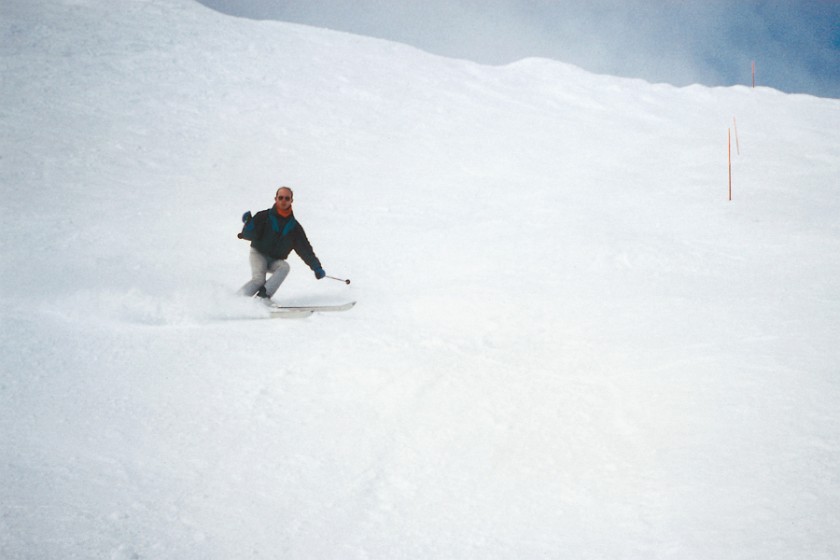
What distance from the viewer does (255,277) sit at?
672cm

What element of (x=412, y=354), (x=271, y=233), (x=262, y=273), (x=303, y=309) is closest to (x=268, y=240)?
(x=271, y=233)

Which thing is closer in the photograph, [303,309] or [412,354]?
[412,354]

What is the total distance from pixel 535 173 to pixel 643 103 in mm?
12787

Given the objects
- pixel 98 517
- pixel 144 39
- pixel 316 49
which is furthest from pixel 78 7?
pixel 98 517

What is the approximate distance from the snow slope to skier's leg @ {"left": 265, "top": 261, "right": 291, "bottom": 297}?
60 cm

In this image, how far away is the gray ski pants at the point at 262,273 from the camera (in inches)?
264

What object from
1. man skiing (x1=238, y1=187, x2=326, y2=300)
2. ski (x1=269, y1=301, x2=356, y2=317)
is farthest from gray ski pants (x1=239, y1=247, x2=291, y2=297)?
ski (x1=269, y1=301, x2=356, y2=317)

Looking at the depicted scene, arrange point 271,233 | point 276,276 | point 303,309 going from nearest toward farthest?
1. point 303,309
2. point 271,233
3. point 276,276

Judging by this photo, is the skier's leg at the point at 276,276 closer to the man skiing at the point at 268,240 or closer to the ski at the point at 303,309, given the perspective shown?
the man skiing at the point at 268,240

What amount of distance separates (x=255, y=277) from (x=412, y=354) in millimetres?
2709

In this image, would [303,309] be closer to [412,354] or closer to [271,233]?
[271,233]

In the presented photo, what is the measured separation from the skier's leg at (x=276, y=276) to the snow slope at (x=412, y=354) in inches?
23.8

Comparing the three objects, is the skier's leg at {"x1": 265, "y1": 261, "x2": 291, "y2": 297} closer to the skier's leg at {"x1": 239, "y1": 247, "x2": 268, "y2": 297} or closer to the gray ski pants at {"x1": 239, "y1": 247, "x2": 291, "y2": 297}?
the gray ski pants at {"x1": 239, "y1": 247, "x2": 291, "y2": 297}

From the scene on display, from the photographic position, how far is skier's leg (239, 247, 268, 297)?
6.71 meters
